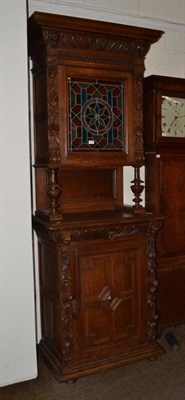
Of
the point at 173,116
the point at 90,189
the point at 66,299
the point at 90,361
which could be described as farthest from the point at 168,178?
the point at 90,361

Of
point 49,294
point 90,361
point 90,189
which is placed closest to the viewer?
point 90,361

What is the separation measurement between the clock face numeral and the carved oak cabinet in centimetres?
37

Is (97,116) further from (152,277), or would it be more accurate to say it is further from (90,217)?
(152,277)

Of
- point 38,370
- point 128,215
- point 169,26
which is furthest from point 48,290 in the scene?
point 169,26

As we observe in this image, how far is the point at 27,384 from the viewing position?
7.94ft

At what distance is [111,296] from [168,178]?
1.02 metres

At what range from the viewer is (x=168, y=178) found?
2.96 meters

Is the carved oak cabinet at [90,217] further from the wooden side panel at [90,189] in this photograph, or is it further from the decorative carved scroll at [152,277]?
the wooden side panel at [90,189]

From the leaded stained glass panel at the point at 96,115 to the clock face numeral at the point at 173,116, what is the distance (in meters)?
0.45

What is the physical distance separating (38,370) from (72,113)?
67.4 inches

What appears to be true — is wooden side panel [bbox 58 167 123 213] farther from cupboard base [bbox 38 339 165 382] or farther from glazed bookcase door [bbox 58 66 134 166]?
cupboard base [bbox 38 339 165 382]

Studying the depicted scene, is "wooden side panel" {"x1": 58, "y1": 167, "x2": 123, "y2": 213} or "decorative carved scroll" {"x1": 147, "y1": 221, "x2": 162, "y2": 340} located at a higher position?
"wooden side panel" {"x1": 58, "y1": 167, "x2": 123, "y2": 213}

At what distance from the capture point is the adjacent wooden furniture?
286 cm

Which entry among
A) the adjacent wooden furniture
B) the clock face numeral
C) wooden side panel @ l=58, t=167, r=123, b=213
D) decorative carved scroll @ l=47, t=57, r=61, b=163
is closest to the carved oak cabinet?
decorative carved scroll @ l=47, t=57, r=61, b=163
